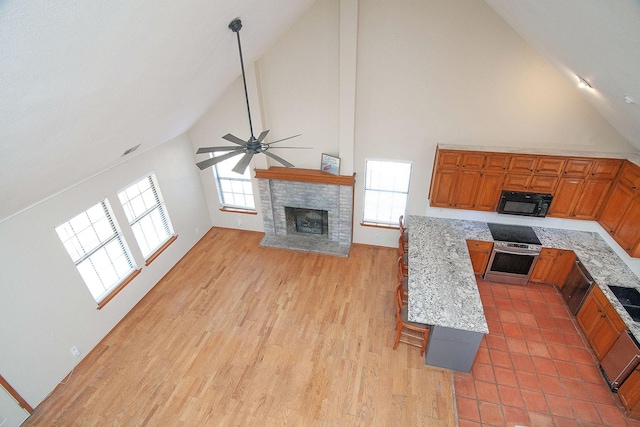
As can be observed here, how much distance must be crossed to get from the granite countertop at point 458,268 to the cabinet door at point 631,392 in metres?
0.48

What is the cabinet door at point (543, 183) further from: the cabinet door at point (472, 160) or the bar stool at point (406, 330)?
the bar stool at point (406, 330)

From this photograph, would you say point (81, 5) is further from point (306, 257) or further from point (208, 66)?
point (306, 257)

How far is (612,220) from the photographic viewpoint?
194 inches

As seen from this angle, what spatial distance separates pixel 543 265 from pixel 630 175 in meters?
1.84

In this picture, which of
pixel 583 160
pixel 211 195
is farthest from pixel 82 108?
pixel 583 160

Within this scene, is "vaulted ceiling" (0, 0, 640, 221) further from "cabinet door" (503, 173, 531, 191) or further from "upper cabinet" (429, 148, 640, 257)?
"cabinet door" (503, 173, 531, 191)

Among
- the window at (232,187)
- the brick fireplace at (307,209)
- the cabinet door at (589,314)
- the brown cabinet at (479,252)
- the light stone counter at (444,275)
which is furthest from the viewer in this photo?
the window at (232,187)

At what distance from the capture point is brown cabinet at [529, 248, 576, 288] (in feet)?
17.6

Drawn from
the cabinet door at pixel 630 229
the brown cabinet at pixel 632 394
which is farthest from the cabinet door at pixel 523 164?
the brown cabinet at pixel 632 394

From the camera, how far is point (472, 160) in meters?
5.28

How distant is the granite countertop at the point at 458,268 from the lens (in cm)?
428

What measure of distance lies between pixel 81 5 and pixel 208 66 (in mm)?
2439

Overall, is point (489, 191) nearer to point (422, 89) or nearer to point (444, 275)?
point (444, 275)

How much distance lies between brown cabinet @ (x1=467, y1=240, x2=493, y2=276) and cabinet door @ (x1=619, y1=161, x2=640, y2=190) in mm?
1969
